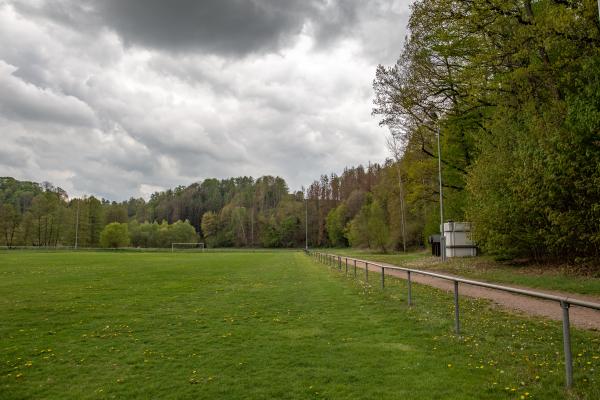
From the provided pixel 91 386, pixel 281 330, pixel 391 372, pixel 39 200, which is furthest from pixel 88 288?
pixel 39 200

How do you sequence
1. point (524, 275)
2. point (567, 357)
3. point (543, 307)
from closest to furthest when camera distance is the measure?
point (567, 357) → point (543, 307) → point (524, 275)

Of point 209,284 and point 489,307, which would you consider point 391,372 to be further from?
point 209,284

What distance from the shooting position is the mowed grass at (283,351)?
501cm

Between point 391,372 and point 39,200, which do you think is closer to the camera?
point 391,372

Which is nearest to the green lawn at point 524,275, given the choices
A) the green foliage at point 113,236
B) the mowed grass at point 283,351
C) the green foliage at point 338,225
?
the mowed grass at point 283,351

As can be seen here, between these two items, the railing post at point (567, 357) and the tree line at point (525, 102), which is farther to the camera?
the tree line at point (525, 102)

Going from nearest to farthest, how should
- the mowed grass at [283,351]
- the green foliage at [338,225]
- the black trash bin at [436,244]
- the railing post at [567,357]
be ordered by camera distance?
the railing post at [567,357], the mowed grass at [283,351], the black trash bin at [436,244], the green foliage at [338,225]

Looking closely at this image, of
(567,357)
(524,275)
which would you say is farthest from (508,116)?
(567,357)

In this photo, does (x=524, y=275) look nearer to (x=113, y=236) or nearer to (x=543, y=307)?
→ (x=543, y=307)

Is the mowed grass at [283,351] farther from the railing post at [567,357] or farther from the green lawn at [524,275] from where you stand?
the green lawn at [524,275]

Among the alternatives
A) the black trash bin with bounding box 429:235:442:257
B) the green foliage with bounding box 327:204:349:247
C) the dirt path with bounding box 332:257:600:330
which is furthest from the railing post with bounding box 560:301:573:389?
the green foliage with bounding box 327:204:349:247

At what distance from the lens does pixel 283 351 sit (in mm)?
6707

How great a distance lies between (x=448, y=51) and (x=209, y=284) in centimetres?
1760

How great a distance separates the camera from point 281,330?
8289mm
